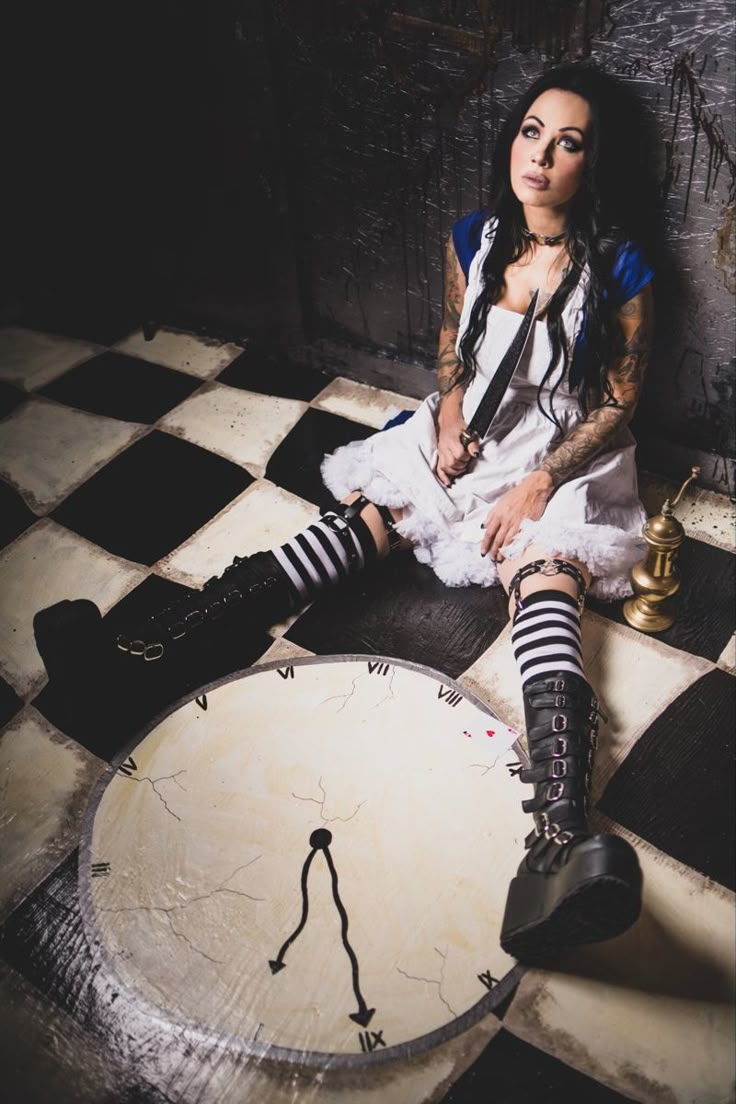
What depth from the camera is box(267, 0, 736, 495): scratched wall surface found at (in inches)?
61.6

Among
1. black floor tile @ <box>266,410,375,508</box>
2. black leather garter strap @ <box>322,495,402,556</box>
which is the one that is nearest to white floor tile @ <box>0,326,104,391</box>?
black floor tile @ <box>266,410,375,508</box>

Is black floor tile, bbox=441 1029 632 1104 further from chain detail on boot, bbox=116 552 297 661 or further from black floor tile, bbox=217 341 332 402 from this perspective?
black floor tile, bbox=217 341 332 402

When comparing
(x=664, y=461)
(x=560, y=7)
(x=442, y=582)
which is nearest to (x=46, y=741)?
(x=442, y=582)

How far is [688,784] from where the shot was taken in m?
1.49

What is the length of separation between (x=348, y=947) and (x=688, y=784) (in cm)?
70

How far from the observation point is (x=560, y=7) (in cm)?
157

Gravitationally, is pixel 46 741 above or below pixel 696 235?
below

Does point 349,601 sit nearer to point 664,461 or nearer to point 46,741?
point 46,741

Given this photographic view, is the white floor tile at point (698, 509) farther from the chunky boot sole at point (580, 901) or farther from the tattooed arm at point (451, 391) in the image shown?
the chunky boot sole at point (580, 901)

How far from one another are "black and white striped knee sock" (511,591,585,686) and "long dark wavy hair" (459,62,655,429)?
1.48ft

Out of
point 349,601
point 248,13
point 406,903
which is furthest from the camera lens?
point 248,13

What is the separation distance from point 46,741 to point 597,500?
1.28 metres

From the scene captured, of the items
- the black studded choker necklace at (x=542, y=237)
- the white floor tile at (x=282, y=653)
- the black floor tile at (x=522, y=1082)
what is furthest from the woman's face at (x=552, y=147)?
the black floor tile at (x=522, y=1082)

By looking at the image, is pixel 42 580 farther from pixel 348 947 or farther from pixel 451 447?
pixel 348 947
